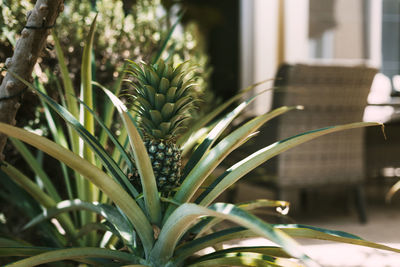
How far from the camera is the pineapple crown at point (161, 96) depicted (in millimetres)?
815

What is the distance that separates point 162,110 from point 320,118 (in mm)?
1727

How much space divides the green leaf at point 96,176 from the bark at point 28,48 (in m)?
0.31

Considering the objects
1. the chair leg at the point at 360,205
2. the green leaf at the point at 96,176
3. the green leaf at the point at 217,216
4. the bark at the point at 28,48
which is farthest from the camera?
the chair leg at the point at 360,205

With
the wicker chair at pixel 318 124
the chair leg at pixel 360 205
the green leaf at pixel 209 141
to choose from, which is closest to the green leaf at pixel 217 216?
the green leaf at pixel 209 141

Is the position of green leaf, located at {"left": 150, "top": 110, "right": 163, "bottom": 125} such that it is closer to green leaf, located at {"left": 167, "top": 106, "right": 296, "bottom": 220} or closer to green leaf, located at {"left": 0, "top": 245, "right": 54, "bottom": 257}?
green leaf, located at {"left": 167, "top": 106, "right": 296, "bottom": 220}

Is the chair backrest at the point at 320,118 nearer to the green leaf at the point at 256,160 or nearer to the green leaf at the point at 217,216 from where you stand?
the green leaf at the point at 256,160

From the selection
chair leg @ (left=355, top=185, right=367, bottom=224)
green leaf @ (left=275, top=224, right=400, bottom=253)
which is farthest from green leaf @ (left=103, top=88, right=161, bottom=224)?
chair leg @ (left=355, top=185, right=367, bottom=224)

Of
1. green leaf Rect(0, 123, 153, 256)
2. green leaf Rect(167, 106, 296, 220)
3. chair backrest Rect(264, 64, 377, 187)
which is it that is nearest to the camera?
green leaf Rect(0, 123, 153, 256)

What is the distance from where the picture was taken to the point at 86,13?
180 centimetres

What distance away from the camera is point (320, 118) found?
2.39m

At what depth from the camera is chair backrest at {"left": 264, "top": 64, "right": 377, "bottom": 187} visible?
2277mm

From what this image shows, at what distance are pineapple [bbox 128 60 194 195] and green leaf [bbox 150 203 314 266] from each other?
122 millimetres

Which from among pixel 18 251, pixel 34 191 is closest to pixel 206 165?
pixel 18 251

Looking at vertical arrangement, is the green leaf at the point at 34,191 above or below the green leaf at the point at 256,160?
below
